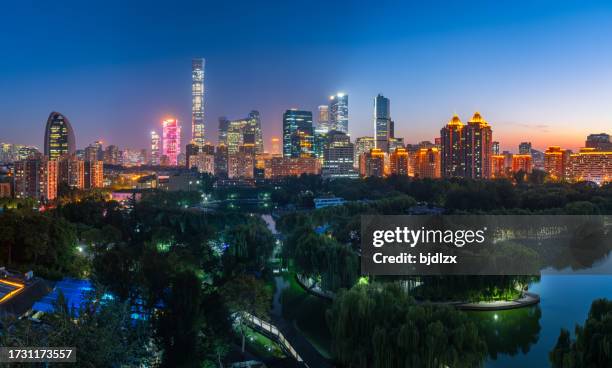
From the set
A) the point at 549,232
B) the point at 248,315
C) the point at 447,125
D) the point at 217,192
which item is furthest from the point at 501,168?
the point at 248,315

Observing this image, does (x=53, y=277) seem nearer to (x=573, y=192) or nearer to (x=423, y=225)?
(x=423, y=225)

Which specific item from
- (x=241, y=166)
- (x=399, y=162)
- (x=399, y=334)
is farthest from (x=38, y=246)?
(x=241, y=166)

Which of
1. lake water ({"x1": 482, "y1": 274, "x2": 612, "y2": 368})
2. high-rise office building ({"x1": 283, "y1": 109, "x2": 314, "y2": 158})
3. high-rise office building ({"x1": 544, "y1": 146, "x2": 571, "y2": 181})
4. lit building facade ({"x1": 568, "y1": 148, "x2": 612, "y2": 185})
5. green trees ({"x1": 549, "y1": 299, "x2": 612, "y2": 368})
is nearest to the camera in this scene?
green trees ({"x1": 549, "y1": 299, "x2": 612, "y2": 368})

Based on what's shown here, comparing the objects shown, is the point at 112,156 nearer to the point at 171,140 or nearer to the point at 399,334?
the point at 171,140

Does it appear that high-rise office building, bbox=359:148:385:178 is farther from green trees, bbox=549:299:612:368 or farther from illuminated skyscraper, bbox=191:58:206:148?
green trees, bbox=549:299:612:368

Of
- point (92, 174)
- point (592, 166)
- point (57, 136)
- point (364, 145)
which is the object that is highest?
point (364, 145)

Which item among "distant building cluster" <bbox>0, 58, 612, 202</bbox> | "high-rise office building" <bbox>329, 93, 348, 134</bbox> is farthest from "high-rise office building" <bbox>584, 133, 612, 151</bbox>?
"high-rise office building" <bbox>329, 93, 348, 134</bbox>
